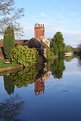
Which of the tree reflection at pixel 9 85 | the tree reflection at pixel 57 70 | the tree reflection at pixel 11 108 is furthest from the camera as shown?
the tree reflection at pixel 57 70

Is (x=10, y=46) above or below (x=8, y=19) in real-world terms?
below

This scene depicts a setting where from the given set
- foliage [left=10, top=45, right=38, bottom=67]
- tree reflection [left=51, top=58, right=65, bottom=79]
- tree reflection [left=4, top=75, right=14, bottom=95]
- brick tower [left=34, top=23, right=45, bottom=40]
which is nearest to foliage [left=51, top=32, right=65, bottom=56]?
brick tower [left=34, top=23, right=45, bottom=40]

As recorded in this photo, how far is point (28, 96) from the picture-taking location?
20.1 meters

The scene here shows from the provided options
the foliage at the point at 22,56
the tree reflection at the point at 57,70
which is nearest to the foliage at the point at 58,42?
the tree reflection at the point at 57,70

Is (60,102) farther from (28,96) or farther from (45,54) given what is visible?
(45,54)

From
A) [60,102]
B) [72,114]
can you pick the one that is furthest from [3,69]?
[72,114]

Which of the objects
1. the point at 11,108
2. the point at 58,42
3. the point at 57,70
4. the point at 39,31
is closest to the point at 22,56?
the point at 57,70

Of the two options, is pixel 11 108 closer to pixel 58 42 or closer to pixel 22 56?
pixel 22 56

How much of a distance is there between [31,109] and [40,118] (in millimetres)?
2084

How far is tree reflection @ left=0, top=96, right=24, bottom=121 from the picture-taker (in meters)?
13.6

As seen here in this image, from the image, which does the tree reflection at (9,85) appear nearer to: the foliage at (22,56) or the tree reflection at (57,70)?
the tree reflection at (57,70)

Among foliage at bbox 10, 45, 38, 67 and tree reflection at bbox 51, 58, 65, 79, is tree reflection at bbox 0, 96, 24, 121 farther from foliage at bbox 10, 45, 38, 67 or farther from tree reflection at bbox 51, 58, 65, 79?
foliage at bbox 10, 45, 38, 67

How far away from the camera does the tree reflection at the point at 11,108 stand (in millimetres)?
13570

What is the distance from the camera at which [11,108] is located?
15.5 metres
